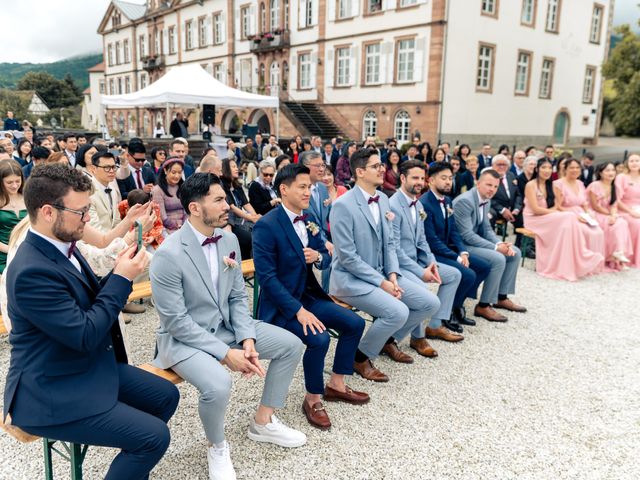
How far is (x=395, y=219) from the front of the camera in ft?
16.5

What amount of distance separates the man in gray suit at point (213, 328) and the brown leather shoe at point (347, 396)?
1.94 feet

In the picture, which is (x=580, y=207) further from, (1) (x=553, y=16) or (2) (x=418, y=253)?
(1) (x=553, y=16)

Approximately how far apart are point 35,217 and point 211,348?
1.26m

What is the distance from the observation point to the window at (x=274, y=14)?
30.4 metres

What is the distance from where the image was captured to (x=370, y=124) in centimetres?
2620

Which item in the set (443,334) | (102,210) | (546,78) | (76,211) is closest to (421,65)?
(546,78)

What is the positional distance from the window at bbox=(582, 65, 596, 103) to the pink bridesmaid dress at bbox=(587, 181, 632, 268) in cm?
2580

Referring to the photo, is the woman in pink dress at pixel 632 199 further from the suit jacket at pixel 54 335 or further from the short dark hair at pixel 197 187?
the suit jacket at pixel 54 335

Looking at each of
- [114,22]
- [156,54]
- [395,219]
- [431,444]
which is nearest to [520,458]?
[431,444]

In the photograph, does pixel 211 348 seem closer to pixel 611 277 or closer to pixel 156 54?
pixel 611 277

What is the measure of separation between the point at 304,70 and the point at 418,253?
25.9 meters

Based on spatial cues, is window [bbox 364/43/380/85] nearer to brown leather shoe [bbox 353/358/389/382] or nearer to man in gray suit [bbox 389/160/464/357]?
man in gray suit [bbox 389/160/464/357]

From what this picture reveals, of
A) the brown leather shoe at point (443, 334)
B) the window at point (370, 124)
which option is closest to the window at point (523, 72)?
the window at point (370, 124)

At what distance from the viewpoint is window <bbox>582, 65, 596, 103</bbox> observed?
2997 cm
